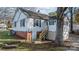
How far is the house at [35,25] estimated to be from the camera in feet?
6.16

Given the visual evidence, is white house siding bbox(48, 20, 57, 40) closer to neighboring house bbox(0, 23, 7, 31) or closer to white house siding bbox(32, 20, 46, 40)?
white house siding bbox(32, 20, 46, 40)

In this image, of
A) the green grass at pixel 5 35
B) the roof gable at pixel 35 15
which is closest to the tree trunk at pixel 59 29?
the roof gable at pixel 35 15

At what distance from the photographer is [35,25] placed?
1896 mm

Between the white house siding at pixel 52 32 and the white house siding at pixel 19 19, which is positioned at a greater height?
the white house siding at pixel 19 19

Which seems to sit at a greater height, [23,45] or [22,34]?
[22,34]

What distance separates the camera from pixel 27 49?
191cm

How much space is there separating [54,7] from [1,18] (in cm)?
71

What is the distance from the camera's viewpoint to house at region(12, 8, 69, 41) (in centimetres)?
188

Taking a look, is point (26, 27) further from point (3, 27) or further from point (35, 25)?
point (3, 27)

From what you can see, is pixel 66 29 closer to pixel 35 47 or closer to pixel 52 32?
pixel 52 32

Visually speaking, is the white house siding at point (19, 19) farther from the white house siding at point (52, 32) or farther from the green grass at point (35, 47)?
the white house siding at point (52, 32)

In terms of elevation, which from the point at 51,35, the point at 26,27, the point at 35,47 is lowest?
the point at 35,47

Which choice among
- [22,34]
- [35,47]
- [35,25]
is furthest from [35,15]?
[35,47]

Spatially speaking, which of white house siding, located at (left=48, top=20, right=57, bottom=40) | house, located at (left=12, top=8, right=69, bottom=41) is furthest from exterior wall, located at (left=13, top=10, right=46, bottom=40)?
white house siding, located at (left=48, top=20, right=57, bottom=40)
